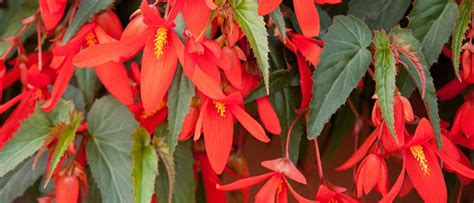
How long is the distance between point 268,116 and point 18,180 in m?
0.31

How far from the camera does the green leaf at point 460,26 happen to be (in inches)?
23.6

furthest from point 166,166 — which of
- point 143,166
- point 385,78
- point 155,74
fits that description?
point 385,78

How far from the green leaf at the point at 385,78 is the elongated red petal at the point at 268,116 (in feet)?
0.36

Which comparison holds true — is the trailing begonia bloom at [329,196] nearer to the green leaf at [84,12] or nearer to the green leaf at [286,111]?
the green leaf at [286,111]

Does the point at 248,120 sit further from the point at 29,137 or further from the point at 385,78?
the point at 29,137

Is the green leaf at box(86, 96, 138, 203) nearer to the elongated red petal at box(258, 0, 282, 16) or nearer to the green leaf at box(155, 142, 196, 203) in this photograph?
the green leaf at box(155, 142, 196, 203)

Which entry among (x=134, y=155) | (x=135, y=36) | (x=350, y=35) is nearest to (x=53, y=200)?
(x=134, y=155)

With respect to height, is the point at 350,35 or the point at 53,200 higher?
the point at 350,35

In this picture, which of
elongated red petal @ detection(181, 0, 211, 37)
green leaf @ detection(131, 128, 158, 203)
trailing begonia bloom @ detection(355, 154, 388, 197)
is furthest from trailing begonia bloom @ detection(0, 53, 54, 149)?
trailing begonia bloom @ detection(355, 154, 388, 197)

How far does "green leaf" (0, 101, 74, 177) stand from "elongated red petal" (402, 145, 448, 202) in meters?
0.35

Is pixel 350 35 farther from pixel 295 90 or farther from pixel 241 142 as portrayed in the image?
pixel 241 142

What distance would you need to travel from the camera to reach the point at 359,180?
0.62 meters

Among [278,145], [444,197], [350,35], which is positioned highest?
[350,35]

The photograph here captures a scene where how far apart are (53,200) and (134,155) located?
13cm
